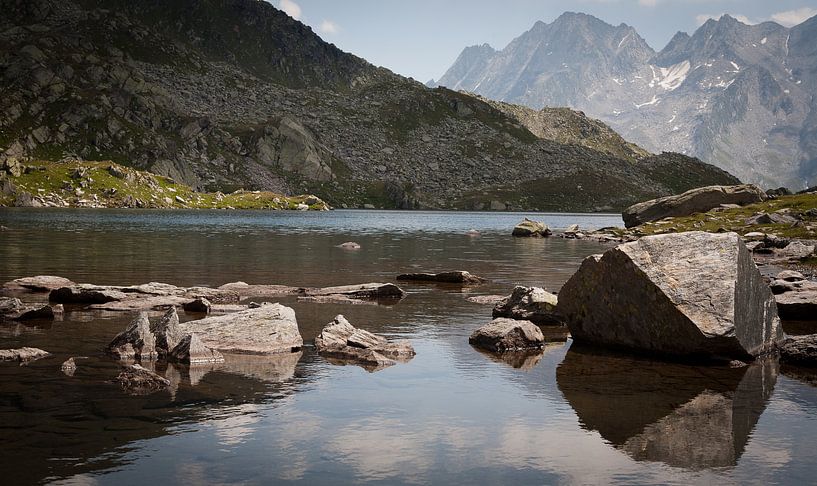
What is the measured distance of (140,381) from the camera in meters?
15.8

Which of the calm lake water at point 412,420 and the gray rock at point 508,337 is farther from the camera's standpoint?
the gray rock at point 508,337

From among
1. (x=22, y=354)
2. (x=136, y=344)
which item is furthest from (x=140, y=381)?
(x=22, y=354)

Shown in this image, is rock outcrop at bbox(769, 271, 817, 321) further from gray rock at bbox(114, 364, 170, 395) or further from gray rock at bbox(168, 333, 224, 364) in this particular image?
gray rock at bbox(114, 364, 170, 395)

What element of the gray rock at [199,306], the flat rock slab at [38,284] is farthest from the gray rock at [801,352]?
the flat rock slab at [38,284]

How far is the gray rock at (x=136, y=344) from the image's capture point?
1881 centimetres

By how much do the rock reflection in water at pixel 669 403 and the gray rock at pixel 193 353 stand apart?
964cm

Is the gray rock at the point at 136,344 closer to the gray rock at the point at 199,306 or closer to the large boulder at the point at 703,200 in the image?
the gray rock at the point at 199,306

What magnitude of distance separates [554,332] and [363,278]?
19.3m

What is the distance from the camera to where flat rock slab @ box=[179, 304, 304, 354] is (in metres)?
20.2

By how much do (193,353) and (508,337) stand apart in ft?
32.3

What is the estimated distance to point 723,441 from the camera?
1292cm

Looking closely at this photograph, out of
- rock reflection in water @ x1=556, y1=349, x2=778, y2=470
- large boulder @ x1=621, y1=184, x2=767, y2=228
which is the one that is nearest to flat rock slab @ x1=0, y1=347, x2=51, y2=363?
rock reflection in water @ x1=556, y1=349, x2=778, y2=470

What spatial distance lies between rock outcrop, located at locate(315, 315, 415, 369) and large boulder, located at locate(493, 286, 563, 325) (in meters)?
6.93

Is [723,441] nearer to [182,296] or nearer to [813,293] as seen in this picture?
[813,293]
